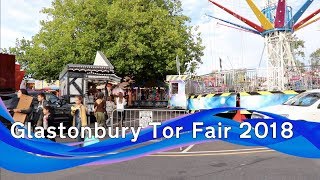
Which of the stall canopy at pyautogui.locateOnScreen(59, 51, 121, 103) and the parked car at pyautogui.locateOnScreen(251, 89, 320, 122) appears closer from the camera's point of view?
the parked car at pyautogui.locateOnScreen(251, 89, 320, 122)

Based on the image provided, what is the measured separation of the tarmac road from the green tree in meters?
22.9

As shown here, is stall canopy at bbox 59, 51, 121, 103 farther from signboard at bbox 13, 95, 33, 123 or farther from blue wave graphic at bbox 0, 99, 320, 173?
blue wave graphic at bbox 0, 99, 320, 173

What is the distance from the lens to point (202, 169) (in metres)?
7.91

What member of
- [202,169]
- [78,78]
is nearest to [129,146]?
[202,169]

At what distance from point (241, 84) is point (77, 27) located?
20533 millimetres

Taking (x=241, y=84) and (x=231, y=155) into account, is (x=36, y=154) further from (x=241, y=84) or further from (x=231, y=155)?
(x=241, y=84)

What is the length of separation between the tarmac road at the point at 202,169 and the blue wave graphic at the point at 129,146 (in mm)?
1332

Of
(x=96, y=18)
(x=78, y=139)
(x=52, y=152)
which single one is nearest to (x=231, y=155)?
(x=78, y=139)

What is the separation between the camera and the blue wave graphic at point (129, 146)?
18.4 ft

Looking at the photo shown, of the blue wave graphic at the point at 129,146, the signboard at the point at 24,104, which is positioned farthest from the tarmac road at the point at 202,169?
the signboard at the point at 24,104

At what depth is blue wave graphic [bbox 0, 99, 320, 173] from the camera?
559 cm

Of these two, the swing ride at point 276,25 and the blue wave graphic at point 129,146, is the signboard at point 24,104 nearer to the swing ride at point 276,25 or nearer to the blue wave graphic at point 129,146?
the blue wave graphic at point 129,146

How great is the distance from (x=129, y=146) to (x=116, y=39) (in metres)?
27.8

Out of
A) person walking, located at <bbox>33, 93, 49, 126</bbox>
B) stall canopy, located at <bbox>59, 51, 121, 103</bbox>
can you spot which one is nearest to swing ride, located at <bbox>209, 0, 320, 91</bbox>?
stall canopy, located at <bbox>59, 51, 121, 103</bbox>
